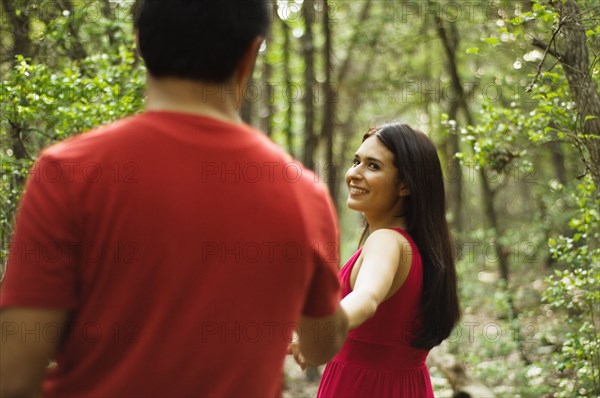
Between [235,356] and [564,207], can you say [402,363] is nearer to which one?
[235,356]

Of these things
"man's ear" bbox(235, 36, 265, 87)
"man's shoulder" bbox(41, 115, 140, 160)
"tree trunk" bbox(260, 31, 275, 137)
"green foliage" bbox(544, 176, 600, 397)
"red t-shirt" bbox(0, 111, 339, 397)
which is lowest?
"green foliage" bbox(544, 176, 600, 397)

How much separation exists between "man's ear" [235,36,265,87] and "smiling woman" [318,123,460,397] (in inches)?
46.7

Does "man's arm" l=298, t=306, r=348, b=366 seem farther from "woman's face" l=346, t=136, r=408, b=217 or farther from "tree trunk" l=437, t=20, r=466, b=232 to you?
"tree trunk" l=437, t=20, r=466, b=232

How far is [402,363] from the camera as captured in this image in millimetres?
2787

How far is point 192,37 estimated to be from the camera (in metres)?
1.38

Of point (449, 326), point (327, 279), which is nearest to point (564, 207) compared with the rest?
point (449, 326)

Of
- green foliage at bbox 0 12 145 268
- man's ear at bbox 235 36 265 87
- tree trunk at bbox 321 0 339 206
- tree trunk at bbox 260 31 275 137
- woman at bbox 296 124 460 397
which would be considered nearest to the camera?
man's ear at bbox 235 36 265 87

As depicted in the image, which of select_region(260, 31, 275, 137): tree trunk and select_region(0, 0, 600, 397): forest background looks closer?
select_region(0, 0, 600, 397): forest background

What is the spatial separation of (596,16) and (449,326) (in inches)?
93.0

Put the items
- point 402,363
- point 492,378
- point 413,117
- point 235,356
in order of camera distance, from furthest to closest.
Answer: point 413,117, point 492,378, point 402,363, point 235,356

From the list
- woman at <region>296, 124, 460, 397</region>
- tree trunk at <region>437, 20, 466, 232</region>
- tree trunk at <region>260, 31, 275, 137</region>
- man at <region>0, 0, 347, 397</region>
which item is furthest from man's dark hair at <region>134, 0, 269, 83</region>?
tree trunk at <region>260, 31, 275, 137</region>

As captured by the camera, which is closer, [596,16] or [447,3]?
[596,16]

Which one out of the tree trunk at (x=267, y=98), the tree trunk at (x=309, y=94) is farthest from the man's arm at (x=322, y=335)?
the tree trunk at (x=267, y=98)

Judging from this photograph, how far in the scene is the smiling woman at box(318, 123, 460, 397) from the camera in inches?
106
